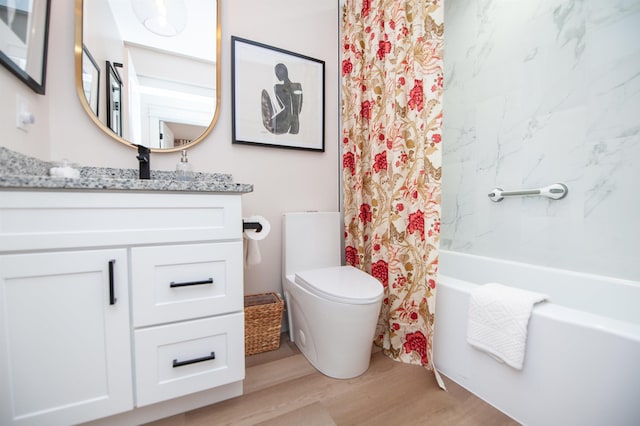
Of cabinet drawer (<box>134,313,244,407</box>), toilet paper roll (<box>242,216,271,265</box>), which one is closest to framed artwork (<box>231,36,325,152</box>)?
toilet paper roll (<box>242,216,271,265</box>)

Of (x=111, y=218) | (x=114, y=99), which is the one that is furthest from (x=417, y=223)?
(x=114, y=99)

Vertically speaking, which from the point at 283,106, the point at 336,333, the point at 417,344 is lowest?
the point at 417,344

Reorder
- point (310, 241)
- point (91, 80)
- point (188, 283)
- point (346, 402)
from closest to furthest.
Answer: point (188, 283)
point (346, 402)
point (91, 80)
point (310, 241)

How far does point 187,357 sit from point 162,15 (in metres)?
1.61

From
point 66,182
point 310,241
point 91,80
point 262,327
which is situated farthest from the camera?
point 310,241

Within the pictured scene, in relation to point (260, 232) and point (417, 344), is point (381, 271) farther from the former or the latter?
point (260, 232)

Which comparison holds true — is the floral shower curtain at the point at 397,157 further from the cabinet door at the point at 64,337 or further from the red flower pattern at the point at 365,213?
the cabinet door at the point at 64,337

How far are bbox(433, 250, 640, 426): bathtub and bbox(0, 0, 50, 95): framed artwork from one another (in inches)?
75.2

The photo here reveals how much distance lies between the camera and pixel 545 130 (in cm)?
130

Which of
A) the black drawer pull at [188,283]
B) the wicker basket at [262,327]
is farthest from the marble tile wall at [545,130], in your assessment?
the black drawer pull at [188,283]

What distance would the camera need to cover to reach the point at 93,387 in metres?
0.78

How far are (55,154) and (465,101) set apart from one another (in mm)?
2280

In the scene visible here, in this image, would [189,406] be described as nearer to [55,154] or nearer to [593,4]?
[55,154]

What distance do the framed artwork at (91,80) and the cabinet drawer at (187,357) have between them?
1.08 m
